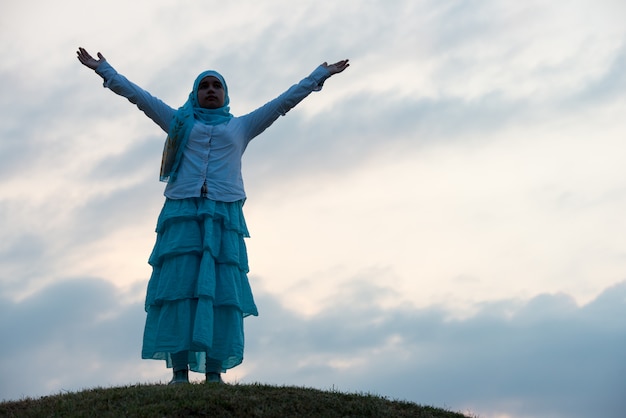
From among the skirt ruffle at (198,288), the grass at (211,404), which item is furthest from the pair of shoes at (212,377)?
the grass at (211,404)

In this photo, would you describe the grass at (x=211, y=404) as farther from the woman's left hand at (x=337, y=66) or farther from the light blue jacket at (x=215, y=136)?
the woman's left hand at (x=337, y=66)

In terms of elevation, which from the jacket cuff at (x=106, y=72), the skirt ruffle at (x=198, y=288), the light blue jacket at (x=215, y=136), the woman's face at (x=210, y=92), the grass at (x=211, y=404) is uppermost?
the jacket cuff at (x=106, y=72)

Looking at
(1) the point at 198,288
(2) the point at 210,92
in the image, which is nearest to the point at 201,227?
(1) the point at 198,288

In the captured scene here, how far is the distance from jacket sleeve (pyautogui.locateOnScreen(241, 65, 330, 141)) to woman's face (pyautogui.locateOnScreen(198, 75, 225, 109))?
15.6 inches

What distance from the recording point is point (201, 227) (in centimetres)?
1188

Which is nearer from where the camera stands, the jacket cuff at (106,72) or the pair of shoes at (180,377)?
the pair of shoes at (180,377)

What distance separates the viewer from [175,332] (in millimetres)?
11555

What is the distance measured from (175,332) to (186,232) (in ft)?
3.88

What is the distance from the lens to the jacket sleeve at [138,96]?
12.2 meters

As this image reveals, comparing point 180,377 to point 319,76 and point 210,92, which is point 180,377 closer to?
point 210,92

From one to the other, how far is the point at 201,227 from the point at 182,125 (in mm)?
1281

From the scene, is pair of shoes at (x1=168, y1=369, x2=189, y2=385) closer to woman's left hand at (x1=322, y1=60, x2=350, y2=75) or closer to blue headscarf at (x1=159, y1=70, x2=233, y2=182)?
blue headscarf at (x1=159, y1=70, x2=233, y2=182)

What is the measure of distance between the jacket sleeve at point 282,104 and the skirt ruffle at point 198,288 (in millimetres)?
1072

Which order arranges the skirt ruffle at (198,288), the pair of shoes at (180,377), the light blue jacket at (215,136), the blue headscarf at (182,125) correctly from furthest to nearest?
1. the blue headscarf at (182,125)
2. the light blue jacket at (215,136)
3. the pair of shoes at (180,377)
4. the skirt ruffle at (198,288)
